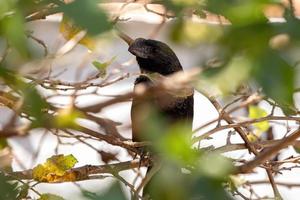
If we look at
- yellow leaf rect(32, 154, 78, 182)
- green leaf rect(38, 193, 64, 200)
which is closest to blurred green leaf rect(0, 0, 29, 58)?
green leaf rect(38, 193, 64, 200)

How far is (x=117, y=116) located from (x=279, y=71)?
1937 mm

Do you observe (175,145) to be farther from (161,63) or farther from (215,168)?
(161,63)

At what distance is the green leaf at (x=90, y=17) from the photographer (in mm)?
505

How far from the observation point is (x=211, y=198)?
20.6 inches

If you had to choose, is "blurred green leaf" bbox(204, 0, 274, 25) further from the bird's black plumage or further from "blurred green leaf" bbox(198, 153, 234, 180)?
the bird's black plumage

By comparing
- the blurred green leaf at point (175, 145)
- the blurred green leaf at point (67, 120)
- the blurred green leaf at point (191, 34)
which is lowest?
the blurred green leaf at point (67, 120)

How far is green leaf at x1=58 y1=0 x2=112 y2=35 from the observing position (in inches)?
19.9

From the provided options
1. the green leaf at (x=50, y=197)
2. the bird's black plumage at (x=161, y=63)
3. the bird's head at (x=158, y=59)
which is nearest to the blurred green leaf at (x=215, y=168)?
the green leaf at (x=50, y=197)

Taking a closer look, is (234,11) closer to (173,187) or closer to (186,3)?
(186,3)

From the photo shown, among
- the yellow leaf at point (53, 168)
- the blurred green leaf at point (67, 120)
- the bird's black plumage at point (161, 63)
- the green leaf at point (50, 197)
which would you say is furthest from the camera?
the bird's black plumage at point (161, 63)

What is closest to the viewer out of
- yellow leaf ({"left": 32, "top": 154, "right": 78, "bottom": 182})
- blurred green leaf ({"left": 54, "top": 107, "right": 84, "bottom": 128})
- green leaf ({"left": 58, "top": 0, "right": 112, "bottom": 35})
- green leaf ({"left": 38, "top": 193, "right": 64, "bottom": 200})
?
green leaf ({"left": 58, "top": 0, "right": 112, "bottom": 35})

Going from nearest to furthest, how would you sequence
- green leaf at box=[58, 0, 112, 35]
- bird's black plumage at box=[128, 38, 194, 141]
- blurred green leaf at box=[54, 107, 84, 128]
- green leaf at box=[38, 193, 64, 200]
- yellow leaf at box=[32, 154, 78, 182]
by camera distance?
1. green leaf at box=[58, 0, 112, 35]
2. blurred green leaf at box=[54, 107, 84, 128]
3. green leaf at box=[38, 193, 64, 200]
4. yellow leaf at box=[32, 154, 78, 182]
5. bird's black plumage at box=[128, 38, 194, 141]

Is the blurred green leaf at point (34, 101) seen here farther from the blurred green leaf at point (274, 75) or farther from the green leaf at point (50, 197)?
the green leaf at point (50, 197)

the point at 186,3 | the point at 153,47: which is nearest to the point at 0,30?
the point at 186,3
